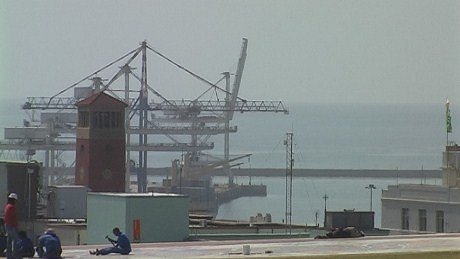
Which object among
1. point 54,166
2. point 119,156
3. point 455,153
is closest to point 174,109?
point 54,166

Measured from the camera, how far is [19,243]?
1481 cm

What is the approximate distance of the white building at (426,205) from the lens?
3869 centimetres

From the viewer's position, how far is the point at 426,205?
129 feet

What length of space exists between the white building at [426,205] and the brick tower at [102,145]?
19743 millimetres

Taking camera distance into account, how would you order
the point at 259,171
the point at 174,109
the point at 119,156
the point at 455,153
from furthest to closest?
the point at 259,171 → the point at 174,109 → the point at 119,156 → the point at 455,153

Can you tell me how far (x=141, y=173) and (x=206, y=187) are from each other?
6431 mm

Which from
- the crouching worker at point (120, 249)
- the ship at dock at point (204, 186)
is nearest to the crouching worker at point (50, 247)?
the crouching worker at point (120, 249)

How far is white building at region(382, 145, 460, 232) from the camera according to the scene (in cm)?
3869

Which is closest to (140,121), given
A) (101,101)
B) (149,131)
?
(149,131)

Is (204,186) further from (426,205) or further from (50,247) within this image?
(50,247)

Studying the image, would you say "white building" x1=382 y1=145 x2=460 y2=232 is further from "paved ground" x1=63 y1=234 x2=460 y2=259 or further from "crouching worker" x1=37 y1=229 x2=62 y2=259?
"crouching worker" x1=37 y1=229 x2=62 y2=259

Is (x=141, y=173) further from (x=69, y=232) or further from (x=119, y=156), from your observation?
(x=69, y=232)

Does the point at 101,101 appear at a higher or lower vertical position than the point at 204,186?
higher

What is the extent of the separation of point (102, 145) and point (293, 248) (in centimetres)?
4384
